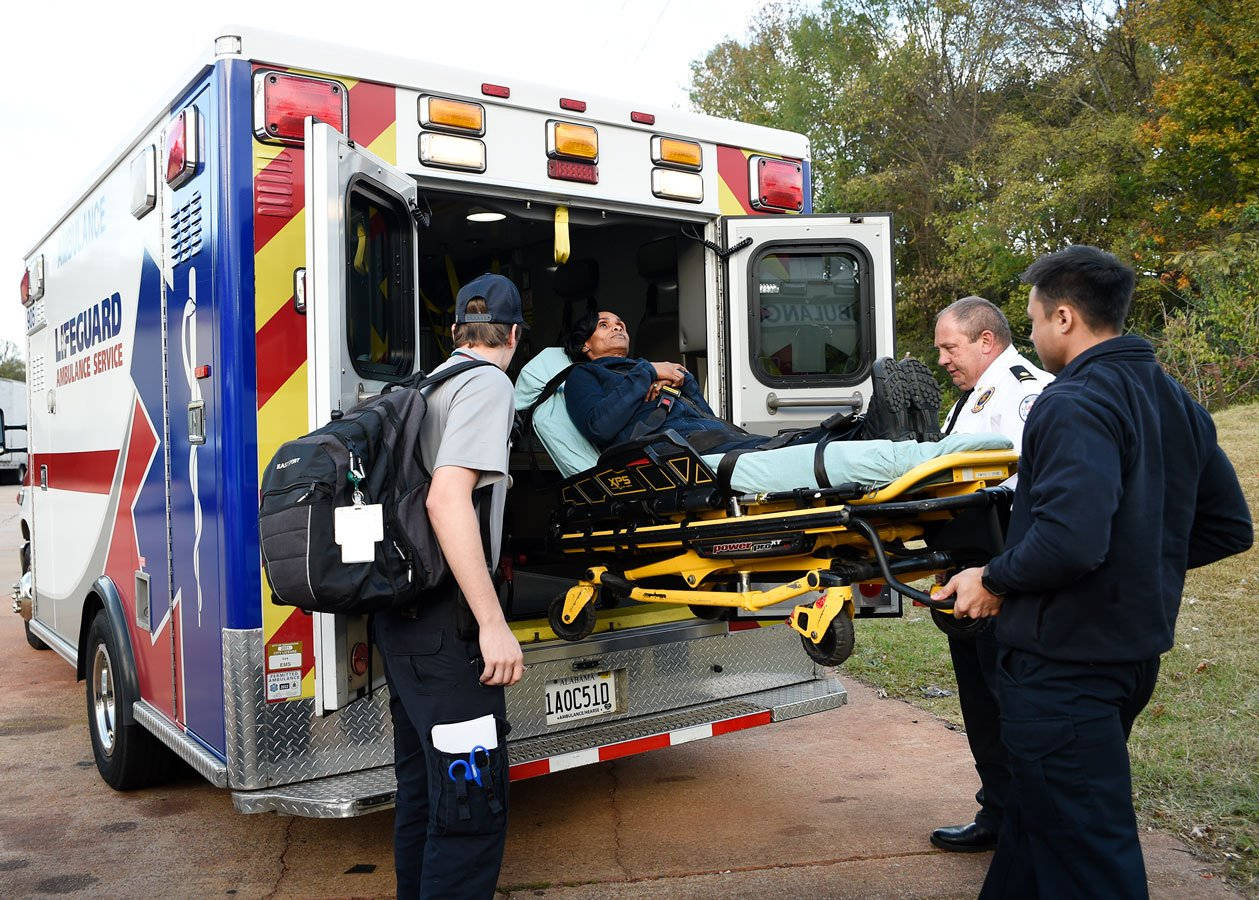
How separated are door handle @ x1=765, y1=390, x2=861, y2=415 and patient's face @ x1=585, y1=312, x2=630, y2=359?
2.28 ft

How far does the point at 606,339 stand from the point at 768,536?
5.55 ft

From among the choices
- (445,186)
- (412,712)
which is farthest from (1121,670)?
(445,186)

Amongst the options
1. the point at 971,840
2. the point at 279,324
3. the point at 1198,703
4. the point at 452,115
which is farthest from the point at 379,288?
the point at 1198,703

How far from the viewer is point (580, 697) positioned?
405 centimetres

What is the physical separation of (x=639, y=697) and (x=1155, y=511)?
2.21 metres

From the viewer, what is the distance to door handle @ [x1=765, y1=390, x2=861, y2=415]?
15.7 feet

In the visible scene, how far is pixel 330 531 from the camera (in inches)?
103

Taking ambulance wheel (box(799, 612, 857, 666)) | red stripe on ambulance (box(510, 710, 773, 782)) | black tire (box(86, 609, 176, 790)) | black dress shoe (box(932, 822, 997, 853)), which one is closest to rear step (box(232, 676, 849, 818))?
red stripe on ambulance (box(510, 710, 773, 782))

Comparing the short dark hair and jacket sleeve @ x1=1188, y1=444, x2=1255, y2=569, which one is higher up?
the short dark hair

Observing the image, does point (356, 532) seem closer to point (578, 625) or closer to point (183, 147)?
point (578, 625)

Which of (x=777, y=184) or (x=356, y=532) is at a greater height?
(x=777, y=184)

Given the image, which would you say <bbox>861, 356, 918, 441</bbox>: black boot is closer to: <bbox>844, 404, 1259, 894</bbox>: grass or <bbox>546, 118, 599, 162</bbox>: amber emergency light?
<bbox>546, 118, 599, 162</bbox>: amber emergency light

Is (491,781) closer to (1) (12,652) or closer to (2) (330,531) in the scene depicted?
(2) (330,531)

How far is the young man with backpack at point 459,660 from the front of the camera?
2.62 metres
